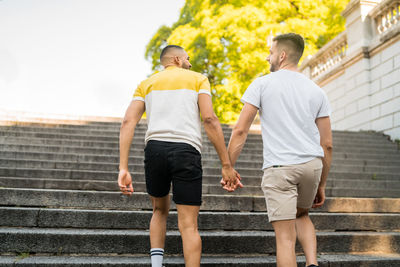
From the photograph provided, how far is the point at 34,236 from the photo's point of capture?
3.40 meters

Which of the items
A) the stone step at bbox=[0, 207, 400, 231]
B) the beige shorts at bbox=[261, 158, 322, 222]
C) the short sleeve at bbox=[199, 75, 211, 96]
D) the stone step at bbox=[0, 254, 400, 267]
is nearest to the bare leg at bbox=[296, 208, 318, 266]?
the beige shorts at bbox=[261, 158, 322, 222]

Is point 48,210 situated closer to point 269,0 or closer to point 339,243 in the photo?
point 339,243

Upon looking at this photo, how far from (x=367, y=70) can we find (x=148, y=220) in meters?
8.55

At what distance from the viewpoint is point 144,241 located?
3.53m

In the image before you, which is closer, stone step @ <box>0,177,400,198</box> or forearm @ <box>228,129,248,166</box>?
forearm @ <box>228,129,248,166</box>

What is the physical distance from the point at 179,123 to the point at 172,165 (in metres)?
0.30

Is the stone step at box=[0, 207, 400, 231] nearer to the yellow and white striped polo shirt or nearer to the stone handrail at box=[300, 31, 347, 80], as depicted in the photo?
the yellow and white striped polo shirt

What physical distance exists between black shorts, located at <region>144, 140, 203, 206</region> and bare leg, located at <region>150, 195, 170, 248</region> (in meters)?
0.15

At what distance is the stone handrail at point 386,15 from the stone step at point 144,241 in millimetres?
7035

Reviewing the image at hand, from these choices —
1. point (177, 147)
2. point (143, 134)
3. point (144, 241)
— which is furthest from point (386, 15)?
point (177, 147)

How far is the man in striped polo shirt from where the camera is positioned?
2482 mm

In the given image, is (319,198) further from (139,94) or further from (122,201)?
(122,201)

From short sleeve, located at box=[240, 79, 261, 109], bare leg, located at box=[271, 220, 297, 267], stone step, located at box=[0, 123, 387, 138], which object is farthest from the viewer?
stone step, located at box=[0, 123, 387, 138]

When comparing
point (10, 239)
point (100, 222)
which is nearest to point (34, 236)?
point (10, 239)
